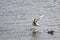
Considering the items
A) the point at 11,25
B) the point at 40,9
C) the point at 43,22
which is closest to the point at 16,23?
the point at 11,25

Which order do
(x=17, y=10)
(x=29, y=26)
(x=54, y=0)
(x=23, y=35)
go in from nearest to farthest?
(x=23, y=35)
(x=29, y=26)
(x=17, y=10)
(x=54, y=0)

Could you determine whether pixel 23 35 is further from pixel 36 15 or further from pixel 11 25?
pixel 36 15

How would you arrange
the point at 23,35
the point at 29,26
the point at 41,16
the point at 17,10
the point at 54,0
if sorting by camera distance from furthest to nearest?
the point at 54,0
the point at 17,10
the point at 41,16
the point at 29,26
the point at 23,35

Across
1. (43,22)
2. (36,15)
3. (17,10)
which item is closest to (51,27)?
(43,22)

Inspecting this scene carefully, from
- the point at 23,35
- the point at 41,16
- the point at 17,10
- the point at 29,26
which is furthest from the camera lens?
the point at 17,10

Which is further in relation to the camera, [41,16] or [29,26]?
[41,16]

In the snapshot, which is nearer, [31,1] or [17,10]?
[17,10]

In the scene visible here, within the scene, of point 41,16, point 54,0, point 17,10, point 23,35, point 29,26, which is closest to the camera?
point 23,35

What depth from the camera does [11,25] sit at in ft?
15.9

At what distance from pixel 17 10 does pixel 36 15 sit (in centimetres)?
51

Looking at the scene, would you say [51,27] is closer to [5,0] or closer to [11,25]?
[11,25]

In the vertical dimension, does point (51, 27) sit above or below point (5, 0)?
below

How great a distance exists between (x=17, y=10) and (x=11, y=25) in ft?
2.65

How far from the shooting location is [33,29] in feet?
15.4
